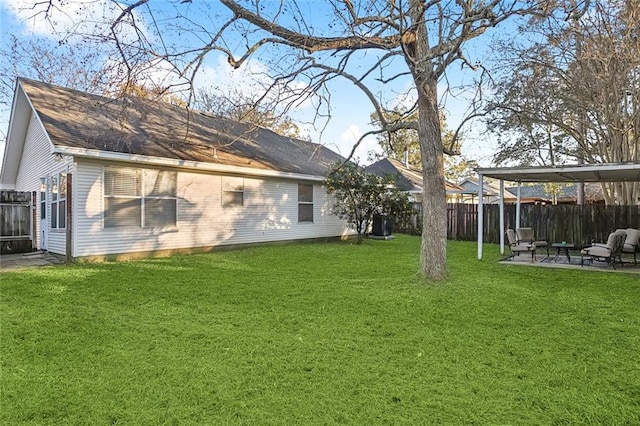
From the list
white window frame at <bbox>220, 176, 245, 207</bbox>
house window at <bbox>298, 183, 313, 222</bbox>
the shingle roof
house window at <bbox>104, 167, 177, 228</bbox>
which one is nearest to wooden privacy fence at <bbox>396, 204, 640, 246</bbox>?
house window at <bbox>298, 183, 313, 222</bbox>

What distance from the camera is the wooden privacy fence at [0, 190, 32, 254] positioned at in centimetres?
1075

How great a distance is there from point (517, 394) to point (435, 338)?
1314 millimetres

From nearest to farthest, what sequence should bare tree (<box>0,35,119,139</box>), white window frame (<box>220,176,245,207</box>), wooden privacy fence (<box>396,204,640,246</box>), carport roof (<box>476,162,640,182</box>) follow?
carport roof (<box>476,162,640,182</box>)
white window frame (<box>220,176,245,207</box>)
wooden privacy fence (<box>396,204,640,246</box>)
bare tree (<box>0,35,119,139</box>)

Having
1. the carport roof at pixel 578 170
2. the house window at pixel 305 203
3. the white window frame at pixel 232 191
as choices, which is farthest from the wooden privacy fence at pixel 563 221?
the white window frame at pixel 232 191

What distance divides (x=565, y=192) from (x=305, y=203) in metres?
32.6

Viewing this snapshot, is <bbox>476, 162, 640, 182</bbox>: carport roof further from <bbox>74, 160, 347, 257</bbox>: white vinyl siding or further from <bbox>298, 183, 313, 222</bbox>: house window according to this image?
<bbox>74, 160, 347, 257</bbox>: white vinyl siding

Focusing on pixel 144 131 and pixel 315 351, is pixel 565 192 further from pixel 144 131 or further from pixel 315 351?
pixel 315 351

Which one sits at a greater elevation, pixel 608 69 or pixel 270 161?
pixel 608 69

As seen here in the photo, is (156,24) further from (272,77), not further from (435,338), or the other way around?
(435,338)

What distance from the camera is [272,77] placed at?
308 inches

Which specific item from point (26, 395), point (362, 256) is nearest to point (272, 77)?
point (362, 256)

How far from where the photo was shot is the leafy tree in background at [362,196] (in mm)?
14141

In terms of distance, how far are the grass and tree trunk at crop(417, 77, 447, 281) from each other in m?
0.42

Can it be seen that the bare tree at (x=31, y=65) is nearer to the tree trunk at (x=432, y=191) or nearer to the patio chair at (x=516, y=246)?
the tree trunk at (x=432, y=191)
